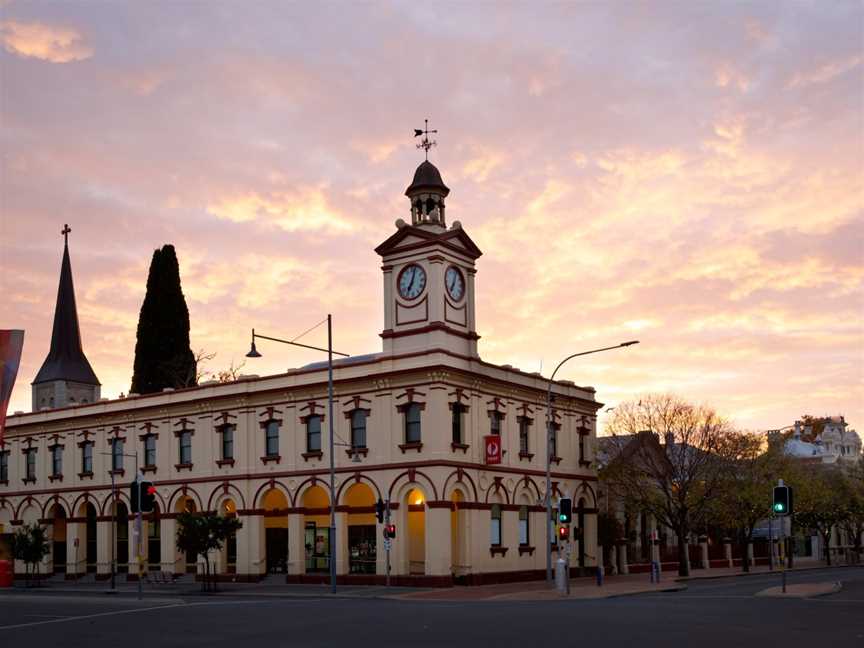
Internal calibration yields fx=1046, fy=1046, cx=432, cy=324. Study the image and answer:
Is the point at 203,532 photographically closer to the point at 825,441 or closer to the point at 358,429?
the point at 358,429

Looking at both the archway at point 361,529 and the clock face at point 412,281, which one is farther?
the archway at point 361,529

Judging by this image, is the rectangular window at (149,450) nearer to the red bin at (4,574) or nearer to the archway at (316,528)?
the red bin at (4,574)

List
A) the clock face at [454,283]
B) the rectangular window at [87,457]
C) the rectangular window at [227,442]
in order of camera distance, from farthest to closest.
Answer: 1. the rectangular window at [87,457]
2. the rectangular window at [227,442]
3. the clock face at [454,283]

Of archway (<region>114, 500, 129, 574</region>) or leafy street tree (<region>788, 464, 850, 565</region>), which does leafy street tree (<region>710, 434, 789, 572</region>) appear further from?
archway (<region>114, 500, 129, 574</region>)

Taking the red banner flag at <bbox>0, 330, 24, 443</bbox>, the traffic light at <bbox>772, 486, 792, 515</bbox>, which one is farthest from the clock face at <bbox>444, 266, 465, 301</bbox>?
the red banner flag at <bbox>0, 330, 24, 443</bbox>

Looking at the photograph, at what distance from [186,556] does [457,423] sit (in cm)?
1929

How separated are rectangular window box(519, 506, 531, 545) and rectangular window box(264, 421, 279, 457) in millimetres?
12955

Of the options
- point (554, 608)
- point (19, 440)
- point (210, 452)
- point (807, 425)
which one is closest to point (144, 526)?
point (210, 452)

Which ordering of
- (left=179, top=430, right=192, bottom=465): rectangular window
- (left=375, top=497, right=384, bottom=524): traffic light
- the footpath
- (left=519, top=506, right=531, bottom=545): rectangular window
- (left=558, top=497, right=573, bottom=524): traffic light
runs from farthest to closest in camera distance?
(left=179, top=430, right=192, bottom=465): rectangular window
(left=519, top=506, right=531, bottom=545): rectangular window
(left=375, top=497, right=384, bottom=524): traffic light
(left=558, top=497, right=573, bottom=524): traffic light
the footpath

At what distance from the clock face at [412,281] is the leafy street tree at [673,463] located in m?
15.9

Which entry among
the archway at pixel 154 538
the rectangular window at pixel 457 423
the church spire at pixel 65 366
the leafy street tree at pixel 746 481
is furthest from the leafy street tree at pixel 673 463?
the church spire at pixel 65 366

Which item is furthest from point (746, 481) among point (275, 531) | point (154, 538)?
point (154, 538)

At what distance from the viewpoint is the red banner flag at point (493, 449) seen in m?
49.5

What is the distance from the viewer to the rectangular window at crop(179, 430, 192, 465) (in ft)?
191
